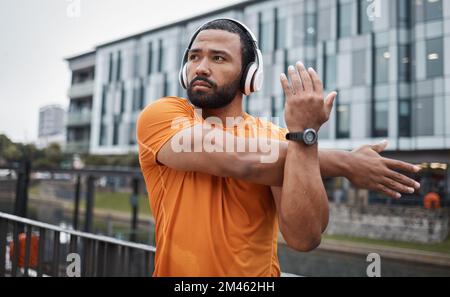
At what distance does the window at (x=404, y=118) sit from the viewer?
72.3 ft

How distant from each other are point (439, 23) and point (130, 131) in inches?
932

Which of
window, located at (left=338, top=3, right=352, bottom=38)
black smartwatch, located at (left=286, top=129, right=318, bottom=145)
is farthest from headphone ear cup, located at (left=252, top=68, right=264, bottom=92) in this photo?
window, located at (left=338, top=3, right=352, bottom=38)

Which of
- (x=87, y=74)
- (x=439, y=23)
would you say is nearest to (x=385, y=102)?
(x=439, y=23)

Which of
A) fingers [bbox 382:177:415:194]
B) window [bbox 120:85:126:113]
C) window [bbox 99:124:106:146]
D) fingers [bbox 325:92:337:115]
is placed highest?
window [bbox 120:85:126:113]

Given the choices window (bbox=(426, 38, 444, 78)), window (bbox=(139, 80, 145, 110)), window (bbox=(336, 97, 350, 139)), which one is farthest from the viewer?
window (bbox=(139, 80, 145, 110))

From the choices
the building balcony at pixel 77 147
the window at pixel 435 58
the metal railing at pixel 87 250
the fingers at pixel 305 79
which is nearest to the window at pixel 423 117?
the window at pixel 435 58

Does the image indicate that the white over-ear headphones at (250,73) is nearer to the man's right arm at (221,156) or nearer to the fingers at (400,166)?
the man's right arm at (221,156)

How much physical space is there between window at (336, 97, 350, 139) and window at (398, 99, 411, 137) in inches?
109

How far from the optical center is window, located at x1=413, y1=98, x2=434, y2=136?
21.2 metres

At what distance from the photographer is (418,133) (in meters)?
21.5

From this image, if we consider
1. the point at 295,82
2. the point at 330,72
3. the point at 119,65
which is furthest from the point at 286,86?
the point at 119,65

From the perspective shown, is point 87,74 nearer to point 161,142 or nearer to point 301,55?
point 301,55

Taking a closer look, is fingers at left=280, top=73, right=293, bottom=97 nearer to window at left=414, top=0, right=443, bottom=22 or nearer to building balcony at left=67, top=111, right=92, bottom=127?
window at left=414, top=0, right=443, bottom=22

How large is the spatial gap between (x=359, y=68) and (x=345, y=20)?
3.02 meters
